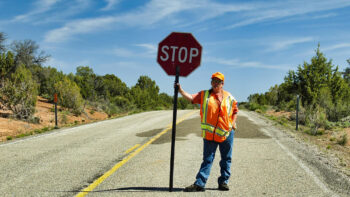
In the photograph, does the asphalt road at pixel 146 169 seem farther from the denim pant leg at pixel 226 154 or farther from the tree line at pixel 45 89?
the tree line at pixel 45 89

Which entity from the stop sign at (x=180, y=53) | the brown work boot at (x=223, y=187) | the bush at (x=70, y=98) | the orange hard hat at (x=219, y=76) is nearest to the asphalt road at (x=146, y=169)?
Answer: the brown work boot at (x=223, y=187)

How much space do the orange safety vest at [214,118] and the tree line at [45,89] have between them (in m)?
17.1

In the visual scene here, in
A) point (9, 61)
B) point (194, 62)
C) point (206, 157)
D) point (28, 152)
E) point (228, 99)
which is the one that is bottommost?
point (28, 152)

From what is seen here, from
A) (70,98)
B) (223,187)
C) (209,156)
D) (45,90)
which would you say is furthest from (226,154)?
(45,90)

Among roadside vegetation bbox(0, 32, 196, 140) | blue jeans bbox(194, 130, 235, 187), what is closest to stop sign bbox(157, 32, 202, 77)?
blue jeans bbox(194, 130, 235, 187)

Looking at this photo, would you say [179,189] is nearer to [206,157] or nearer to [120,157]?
[206,157]

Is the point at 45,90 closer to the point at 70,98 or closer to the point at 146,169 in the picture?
the point at 70,98

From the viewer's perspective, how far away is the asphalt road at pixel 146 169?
5055mm

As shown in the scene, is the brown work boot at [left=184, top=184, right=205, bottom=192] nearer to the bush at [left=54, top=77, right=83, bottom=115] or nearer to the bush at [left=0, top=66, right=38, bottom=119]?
the bush at [left=0, top=66, right=38, bottom=119]

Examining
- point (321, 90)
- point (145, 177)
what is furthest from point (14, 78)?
point (321, 90)

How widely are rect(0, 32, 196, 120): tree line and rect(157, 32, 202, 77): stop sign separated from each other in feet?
54.6

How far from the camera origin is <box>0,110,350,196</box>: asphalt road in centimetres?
505

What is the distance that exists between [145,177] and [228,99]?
2.13 metres

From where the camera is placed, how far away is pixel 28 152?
8.25 m
